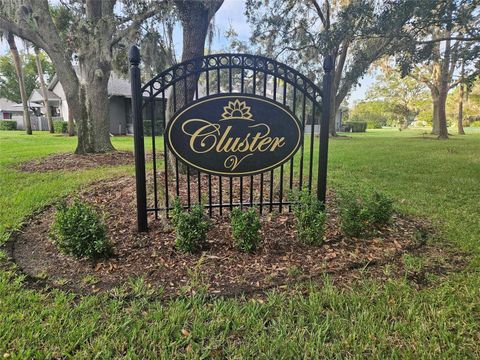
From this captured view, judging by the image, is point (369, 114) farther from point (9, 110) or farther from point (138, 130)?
point (138, 130)

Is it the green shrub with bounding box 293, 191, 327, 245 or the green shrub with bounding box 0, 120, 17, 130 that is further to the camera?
the green shrub with bounding box 0, 120, 17, 130

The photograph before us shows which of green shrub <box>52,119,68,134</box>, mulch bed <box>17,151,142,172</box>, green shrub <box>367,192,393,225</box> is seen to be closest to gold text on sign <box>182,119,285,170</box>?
green shrub <box>367,192,393,225</box>

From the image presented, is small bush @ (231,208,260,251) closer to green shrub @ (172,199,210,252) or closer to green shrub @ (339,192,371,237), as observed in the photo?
green shrub @ (172,199,210,252)

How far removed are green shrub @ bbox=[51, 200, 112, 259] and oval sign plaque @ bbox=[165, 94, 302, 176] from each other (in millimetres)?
953

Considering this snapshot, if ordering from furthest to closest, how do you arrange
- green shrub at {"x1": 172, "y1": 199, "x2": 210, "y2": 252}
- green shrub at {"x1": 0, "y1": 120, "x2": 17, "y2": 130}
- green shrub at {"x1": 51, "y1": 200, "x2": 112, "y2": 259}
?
green shrub at {"x1": 0, "y1": 120, "x2": 17, "y2": 130} → green shrub at {"x1": 172, "y1": 199, "x2": 210, "y2": 252} → green shrub at {"x1": 51, "y1": 200, "x2": 112, "y2": 259}

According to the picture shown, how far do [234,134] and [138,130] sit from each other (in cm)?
89

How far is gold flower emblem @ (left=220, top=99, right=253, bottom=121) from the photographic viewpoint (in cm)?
300

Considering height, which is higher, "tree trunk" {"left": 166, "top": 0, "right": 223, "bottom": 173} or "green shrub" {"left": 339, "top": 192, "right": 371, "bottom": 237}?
"tree trunk" {"left": 166, "top": 0, "right": 223, "bottom": 173}

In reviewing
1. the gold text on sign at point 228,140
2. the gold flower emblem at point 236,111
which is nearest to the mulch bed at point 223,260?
the gold text on sign at point 228,140

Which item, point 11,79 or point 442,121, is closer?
point 442,121

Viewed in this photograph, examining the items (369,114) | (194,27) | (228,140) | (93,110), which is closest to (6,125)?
(93,110)

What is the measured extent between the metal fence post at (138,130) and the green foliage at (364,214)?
1954 mm

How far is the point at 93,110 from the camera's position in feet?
28.0

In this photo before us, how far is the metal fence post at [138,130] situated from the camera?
2.87 m
